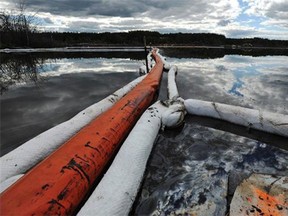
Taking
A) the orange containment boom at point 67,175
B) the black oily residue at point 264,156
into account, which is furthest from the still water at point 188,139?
the orange containment boom at point 67,175

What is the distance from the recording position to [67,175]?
8.01ft

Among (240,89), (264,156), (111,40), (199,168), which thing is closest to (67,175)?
(199,168)

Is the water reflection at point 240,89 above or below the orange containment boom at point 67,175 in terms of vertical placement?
below

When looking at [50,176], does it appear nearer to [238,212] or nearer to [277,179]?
[238,212]

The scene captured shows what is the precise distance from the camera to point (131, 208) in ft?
8.41

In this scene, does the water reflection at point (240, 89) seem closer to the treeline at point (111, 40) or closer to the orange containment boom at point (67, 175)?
the orange containment boom at point (67, 175)

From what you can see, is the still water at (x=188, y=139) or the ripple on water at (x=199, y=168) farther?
the still water at (x=188, y=139)

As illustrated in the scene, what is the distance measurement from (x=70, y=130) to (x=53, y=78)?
23.3 feet

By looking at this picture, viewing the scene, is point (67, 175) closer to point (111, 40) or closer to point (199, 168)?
point (199, 168)

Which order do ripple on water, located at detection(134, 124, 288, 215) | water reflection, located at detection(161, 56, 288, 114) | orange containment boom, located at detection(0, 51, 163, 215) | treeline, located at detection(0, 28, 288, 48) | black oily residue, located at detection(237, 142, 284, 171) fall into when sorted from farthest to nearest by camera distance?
treeline, located at detection(0, 28, 288, 48)
water reflection, located at detection(161, 56, 288, 114)
black oily residue, located at detection(237, 142, 284, 171)
ripple on water, located at detection(134, 124, 288, 215)
orange containment boom, located at detection(0, 51, 163, 215)

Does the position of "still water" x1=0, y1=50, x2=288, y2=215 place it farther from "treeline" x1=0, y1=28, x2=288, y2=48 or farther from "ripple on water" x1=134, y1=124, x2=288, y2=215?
"treeline" x1=0, y1=28, x2=288, y2=48

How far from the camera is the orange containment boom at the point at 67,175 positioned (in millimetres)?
2057

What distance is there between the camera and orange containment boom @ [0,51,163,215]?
6.75 feet

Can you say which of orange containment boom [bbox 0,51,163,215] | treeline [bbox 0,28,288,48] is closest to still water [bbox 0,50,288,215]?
orange containment boom [bbox 0,51,163,215]
